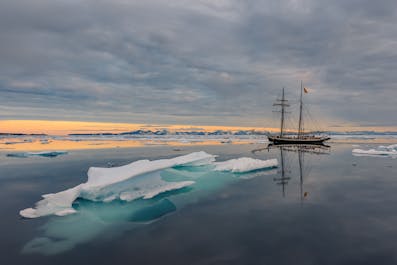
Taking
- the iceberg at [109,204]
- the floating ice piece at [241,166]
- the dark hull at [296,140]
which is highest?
the dark hull at [296,140]

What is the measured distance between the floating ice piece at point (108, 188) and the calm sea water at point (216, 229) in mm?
334

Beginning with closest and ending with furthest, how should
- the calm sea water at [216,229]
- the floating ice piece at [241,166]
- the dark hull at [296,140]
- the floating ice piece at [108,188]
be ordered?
the calm sea water at [216,229]
the floating ice piece at [108,188]
the floating ice piece at [241,166]
the dark hull at [296,140]

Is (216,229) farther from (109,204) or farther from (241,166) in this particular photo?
(241,166)

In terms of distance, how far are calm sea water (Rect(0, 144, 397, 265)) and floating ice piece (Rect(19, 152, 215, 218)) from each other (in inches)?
13.1

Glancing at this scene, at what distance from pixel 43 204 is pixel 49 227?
79.0 inches

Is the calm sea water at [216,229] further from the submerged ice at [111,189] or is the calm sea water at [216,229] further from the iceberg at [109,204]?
the submerged ice at [111,189]

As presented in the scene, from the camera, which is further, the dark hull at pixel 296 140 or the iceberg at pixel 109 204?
the dark hull at pixel 296 140

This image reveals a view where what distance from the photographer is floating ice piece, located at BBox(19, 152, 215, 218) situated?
25.6 feet

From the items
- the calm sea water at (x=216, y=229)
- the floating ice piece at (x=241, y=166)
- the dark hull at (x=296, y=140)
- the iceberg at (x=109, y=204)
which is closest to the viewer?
the calm sea water at (x=216, y=229)

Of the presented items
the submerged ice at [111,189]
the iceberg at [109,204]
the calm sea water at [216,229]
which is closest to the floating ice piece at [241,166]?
the iceberg at [109,204]

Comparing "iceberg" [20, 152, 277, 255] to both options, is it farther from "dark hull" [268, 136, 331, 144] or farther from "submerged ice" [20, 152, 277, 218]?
"dark hull" [268, 136, 331, 144]

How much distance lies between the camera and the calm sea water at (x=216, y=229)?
507 centimetres

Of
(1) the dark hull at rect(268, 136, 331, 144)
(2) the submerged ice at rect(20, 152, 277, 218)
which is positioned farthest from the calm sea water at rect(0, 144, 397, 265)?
(1) the dark hull at rect(268, 136, 331, 144)

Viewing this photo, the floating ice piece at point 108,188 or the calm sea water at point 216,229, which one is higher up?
the floating ice piece at point 108,188
